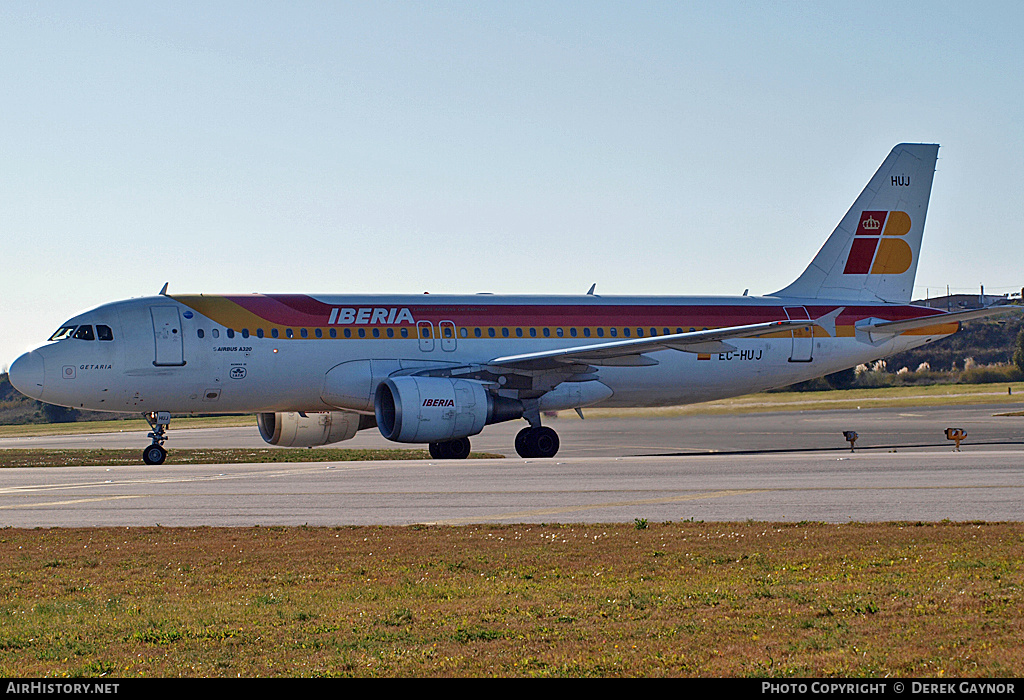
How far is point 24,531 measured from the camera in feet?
49.0

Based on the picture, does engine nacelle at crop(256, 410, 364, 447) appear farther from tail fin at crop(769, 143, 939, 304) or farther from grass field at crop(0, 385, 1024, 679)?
grass field at crop(0, 385, 1024, 679)

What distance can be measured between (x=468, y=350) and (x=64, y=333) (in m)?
10.6

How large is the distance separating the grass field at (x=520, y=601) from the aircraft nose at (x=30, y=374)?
46.2 feet

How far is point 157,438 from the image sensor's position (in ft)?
95.6

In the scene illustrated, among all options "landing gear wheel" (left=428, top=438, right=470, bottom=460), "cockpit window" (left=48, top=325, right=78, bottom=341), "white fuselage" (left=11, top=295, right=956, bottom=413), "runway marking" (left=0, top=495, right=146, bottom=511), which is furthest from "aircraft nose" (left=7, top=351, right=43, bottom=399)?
"landing gear wheel" (left=428, top=438, right=470, bottom=460)

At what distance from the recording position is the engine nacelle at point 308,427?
31.9 meters

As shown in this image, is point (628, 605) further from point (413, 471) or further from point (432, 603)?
point (413, 471)

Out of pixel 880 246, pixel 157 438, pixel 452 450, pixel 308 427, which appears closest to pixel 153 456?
pixel 157 438

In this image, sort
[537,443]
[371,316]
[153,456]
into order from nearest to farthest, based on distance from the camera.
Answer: [153,456] < [371,316] < [537,443]

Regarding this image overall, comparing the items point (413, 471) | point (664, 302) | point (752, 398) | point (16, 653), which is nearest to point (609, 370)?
point (664, 302)

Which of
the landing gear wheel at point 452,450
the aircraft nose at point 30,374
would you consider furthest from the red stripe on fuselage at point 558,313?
the aircraft nose at point 30,374

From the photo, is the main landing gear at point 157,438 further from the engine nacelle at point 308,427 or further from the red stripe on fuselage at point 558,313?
the red stripe on fuselage at point 558,313

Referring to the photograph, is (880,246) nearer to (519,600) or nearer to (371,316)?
(371,316)
